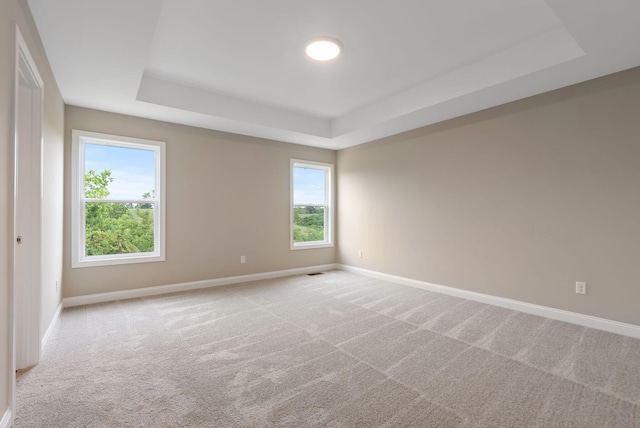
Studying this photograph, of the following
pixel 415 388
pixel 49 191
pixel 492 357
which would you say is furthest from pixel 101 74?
pixel 492 357

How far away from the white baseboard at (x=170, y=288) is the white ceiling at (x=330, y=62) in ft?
7.68

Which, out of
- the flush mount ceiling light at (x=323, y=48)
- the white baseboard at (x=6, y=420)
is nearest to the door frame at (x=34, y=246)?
the white baseboard at (x=6, y=420)

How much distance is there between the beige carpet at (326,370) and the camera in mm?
1718

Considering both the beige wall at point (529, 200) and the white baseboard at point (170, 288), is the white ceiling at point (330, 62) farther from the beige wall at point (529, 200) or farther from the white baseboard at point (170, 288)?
the white baseboard at point (170, 288)

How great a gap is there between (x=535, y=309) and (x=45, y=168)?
5124 mm

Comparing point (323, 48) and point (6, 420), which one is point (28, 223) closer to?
point (6, 420)

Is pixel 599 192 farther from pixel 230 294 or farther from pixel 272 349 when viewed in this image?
pixel 230 294

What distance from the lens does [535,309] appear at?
3383mm

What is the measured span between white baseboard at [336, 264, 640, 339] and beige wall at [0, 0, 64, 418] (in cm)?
434

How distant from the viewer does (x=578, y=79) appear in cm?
297

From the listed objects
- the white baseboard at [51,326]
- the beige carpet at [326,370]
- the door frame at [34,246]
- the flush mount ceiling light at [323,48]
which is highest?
the flush mount ceiling light at [323,48]

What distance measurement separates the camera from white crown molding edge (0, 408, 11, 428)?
4.98ft

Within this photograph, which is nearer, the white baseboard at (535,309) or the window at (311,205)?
the white baseboard at (535,309)

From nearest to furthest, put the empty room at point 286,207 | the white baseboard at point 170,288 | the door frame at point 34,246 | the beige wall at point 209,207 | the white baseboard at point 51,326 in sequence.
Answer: the empty room at point 286,207 → the door frame at point 34,246 → the white baseboard at point 51,326 → the white baseboard at point 170,288 → the beige wall at point 209,207
